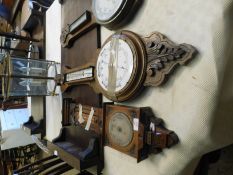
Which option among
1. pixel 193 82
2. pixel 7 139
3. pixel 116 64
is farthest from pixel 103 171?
pixel 7 139

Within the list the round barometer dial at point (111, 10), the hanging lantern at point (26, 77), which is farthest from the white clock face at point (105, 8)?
the hanging lantern at point (26, 77)

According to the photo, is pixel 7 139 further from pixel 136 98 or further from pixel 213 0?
pixel 213 0

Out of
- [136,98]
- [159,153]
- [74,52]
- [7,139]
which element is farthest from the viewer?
[7,139]

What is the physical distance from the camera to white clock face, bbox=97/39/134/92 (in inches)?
29.8

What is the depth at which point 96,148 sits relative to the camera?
979 mm

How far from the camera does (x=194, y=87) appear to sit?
0.58 m

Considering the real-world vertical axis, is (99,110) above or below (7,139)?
above

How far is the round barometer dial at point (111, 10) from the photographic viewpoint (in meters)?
0.77

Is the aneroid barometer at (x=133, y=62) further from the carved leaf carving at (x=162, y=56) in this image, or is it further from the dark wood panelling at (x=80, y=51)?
the dark wood panelling at (x=80, y=51)

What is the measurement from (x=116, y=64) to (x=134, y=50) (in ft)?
0.39

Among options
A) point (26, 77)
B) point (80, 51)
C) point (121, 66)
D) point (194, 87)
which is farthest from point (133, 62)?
point (26, 77)

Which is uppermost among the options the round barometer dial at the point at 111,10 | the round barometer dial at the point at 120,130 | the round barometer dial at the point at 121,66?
the round barometer dial at the point at 111,10

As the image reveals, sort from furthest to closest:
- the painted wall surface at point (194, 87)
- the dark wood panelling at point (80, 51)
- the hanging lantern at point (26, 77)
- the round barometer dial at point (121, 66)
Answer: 1. the hanging lantern at point (26, 77)
2. the dark wood panelling at point (80, 51)
3. the round barometer dial at point (121, 66)
4. the painted wall surface at point (194, 87)

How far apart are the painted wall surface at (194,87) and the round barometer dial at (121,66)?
0.21 feet
